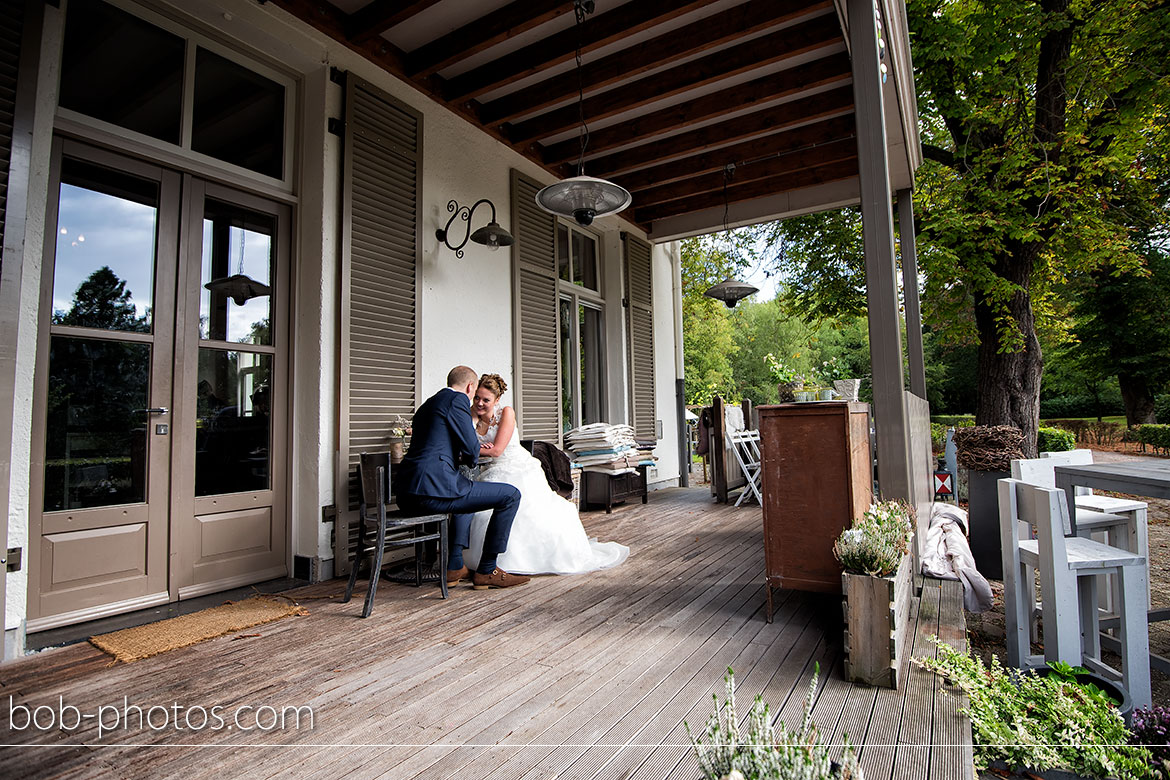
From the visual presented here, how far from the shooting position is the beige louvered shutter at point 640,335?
7598 millimetres

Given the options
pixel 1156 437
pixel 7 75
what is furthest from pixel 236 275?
pixel 1156 437

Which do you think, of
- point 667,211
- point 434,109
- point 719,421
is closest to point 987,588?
point 719,421

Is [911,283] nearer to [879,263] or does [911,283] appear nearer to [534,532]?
[879,263]

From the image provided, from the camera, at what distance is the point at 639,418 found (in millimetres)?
7695

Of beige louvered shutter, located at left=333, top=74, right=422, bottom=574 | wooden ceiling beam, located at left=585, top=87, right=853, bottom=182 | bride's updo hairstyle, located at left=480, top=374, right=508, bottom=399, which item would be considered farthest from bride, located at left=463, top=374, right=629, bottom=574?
wooden ceiling beam, located at left=585, top=87, right=853, bottom=182

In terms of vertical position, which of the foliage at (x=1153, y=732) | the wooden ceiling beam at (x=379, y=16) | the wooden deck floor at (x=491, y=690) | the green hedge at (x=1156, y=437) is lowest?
the foliage at (x=1153, y=732)

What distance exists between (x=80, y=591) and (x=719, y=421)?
564cm

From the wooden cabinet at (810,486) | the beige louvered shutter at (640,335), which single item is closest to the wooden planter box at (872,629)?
the wooden cabinet at (810,486)

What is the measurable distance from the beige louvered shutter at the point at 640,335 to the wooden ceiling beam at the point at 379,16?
4212 mm

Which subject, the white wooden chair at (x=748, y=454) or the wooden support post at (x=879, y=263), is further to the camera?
the white wooden chair at (x=748, y=454)

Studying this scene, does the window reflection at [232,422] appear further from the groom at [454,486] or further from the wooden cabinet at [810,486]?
the wooden cabinet at [810,486]

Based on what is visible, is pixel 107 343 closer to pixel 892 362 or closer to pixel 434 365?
pixel 434 365

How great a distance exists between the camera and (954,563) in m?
3.32

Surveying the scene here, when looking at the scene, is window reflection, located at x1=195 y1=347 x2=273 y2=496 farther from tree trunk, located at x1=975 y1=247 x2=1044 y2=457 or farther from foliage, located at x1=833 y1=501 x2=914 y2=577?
tree trunk, located at x1=975 y1=247 x2=1044 y2=457
